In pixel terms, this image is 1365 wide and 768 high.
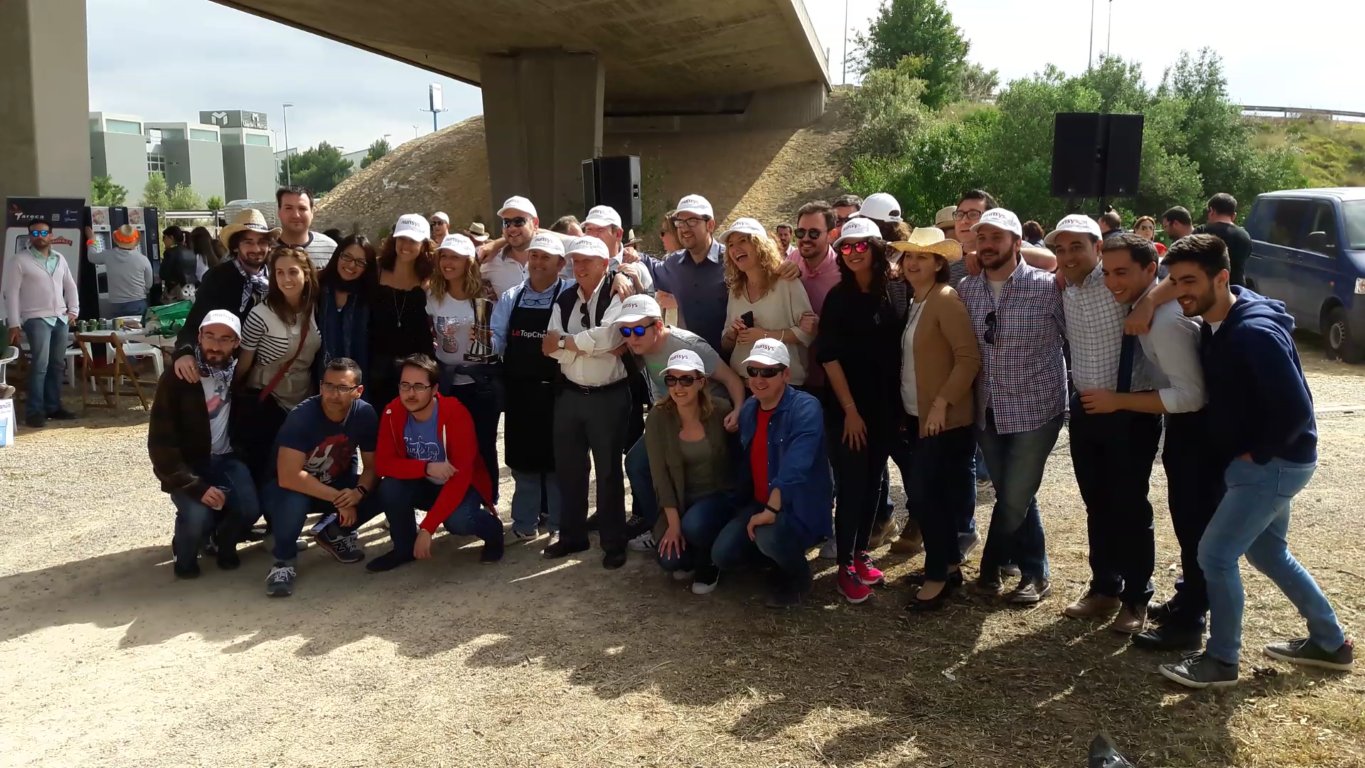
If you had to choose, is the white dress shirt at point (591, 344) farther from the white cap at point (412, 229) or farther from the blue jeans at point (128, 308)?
the blue jeans at point (128, 308)

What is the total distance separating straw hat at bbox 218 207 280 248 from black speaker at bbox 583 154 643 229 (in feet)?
13.4

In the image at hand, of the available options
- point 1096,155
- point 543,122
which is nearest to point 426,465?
point 1096,155

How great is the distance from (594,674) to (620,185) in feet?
20.2

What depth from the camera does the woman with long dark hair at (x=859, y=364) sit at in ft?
15.0

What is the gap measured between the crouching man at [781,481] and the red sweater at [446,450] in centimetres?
144

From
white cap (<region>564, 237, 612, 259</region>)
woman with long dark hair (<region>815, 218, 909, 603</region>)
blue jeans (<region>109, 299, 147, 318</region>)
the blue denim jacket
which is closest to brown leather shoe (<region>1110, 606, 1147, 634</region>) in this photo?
woman with long dark hair (<region>815, 218, 909, 603</region>)

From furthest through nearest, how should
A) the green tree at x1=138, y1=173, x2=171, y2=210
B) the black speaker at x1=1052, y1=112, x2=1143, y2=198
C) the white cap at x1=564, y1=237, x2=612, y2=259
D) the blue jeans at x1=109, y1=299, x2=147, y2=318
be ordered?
the green tree at x1=138, y1=173, x2=171, y2=210 → the blue jeans at x1=109, y1=299, x2=147, y2=318 → the black speaker at x1=1052, y1=112, x2=1143, y2=198 → the white cap at x1=564, y1=237, x2=612, y2=259

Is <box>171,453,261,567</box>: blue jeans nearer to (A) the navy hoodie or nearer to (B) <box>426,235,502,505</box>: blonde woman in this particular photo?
(B) <box>426,235,502,505</box>: blonde woman

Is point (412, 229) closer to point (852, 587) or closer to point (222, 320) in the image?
point (222, 320)

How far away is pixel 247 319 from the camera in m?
5.42

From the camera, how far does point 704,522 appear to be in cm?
476

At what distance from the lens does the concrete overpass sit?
11.9 m

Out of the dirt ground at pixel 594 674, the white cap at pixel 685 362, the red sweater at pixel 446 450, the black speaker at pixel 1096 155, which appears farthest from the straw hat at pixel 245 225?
the black speaker at pixel 1096 155

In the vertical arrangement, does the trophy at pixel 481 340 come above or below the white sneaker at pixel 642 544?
above
